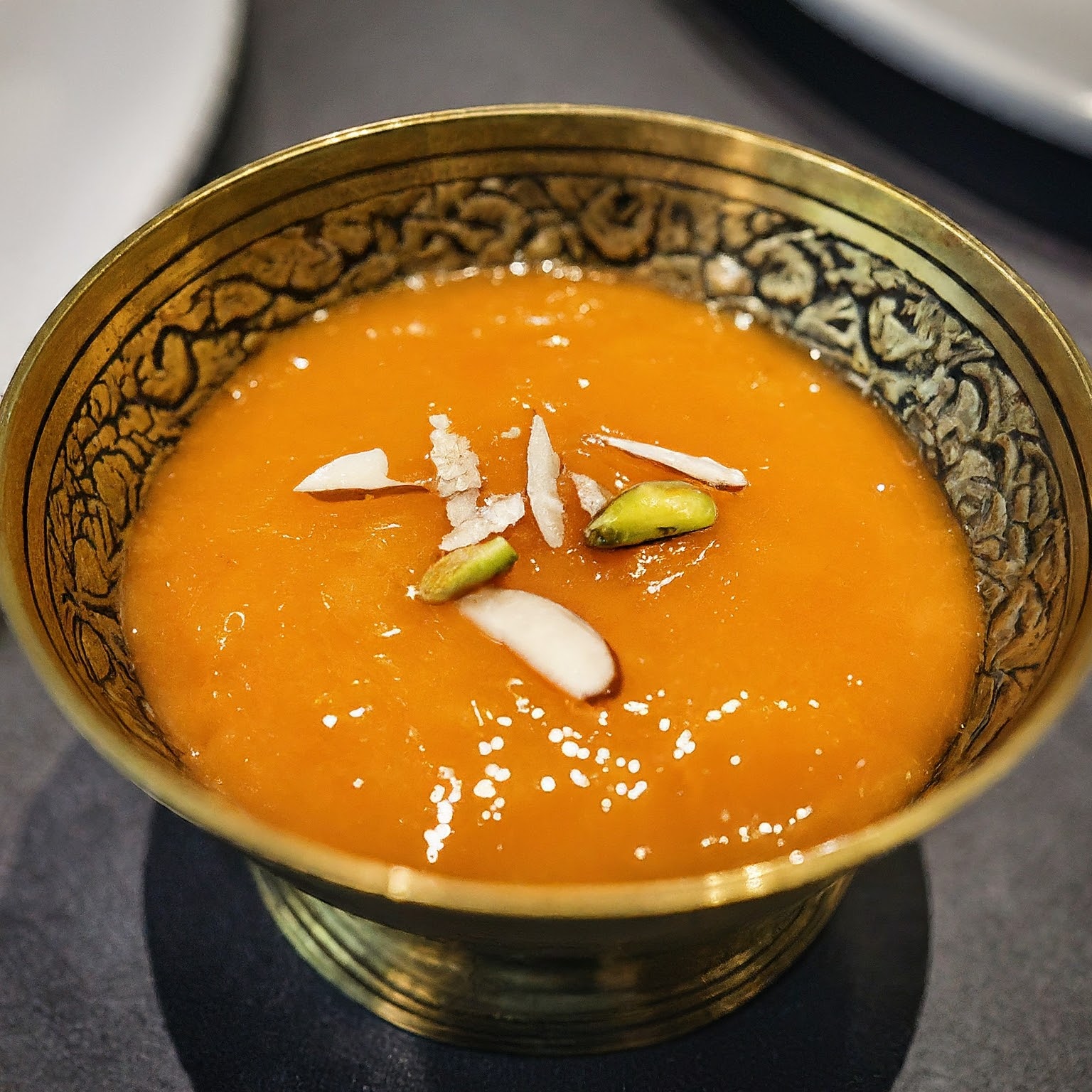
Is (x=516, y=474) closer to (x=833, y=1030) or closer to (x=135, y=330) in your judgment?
(x=135, y=330)

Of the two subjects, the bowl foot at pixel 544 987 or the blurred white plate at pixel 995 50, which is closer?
the bowl foot at pixel 544 987

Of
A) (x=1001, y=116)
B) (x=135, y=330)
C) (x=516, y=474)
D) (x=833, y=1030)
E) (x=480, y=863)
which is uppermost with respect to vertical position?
(x=1001, y=116)

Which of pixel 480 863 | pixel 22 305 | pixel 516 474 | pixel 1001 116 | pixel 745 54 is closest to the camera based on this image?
pixel 480 863

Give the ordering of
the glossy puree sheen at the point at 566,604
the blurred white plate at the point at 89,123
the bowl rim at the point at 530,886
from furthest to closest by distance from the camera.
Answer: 1. the blurred white plate at the point at 89,123
2. the glossy puree sheen at the point at 566,604
3. the bowl rim at the point at 530,886

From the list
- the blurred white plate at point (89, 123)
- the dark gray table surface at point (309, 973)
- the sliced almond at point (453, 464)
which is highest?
the blurred white plate at point (89, 123)

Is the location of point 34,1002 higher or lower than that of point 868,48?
lower

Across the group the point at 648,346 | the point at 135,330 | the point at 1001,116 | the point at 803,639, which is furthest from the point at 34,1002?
the point at 1001,116

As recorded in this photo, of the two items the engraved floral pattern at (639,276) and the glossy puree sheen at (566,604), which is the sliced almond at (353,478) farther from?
the engraved floral pattern at (639,276)

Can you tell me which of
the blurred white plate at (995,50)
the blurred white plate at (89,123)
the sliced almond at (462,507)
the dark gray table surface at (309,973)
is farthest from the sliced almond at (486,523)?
the blurred white plate at (995,50)
